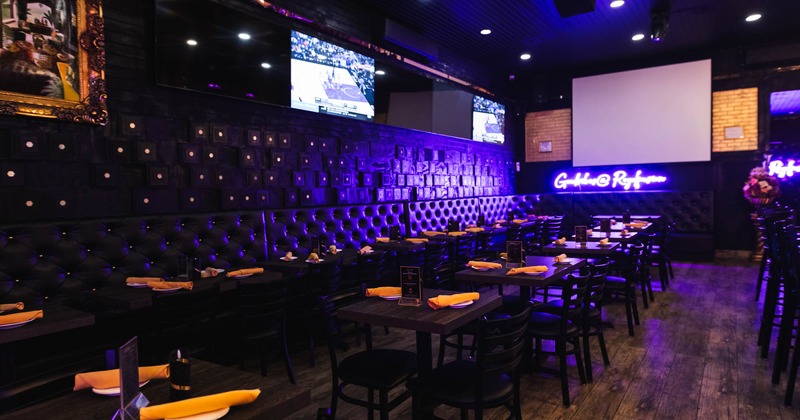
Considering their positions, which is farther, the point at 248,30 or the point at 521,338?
the point at 248,30

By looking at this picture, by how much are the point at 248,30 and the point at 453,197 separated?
4709mm

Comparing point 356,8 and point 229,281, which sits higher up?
point 356,8

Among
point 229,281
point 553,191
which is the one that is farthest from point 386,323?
point 553,191

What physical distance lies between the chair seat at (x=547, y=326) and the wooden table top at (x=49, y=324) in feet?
8.75

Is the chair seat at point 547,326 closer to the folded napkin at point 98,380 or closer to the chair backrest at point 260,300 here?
the chair backrest at point 260,300

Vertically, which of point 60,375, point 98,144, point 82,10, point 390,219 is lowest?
point 60,375

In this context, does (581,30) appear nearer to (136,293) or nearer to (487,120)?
(487,120)

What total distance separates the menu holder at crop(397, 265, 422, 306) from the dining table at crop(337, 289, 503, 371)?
0.05 meters

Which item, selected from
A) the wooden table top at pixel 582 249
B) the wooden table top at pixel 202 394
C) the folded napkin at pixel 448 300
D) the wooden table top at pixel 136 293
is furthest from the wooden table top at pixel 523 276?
the wooden table top at pixel 202 394

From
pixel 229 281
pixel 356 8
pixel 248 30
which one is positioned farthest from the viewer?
pixel 356 8

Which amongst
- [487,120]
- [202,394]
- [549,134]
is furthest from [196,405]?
[549,134]

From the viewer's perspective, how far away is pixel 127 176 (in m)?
3.79

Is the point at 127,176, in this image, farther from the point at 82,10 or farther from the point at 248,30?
the point at 248,30

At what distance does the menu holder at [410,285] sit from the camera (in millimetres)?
2617
